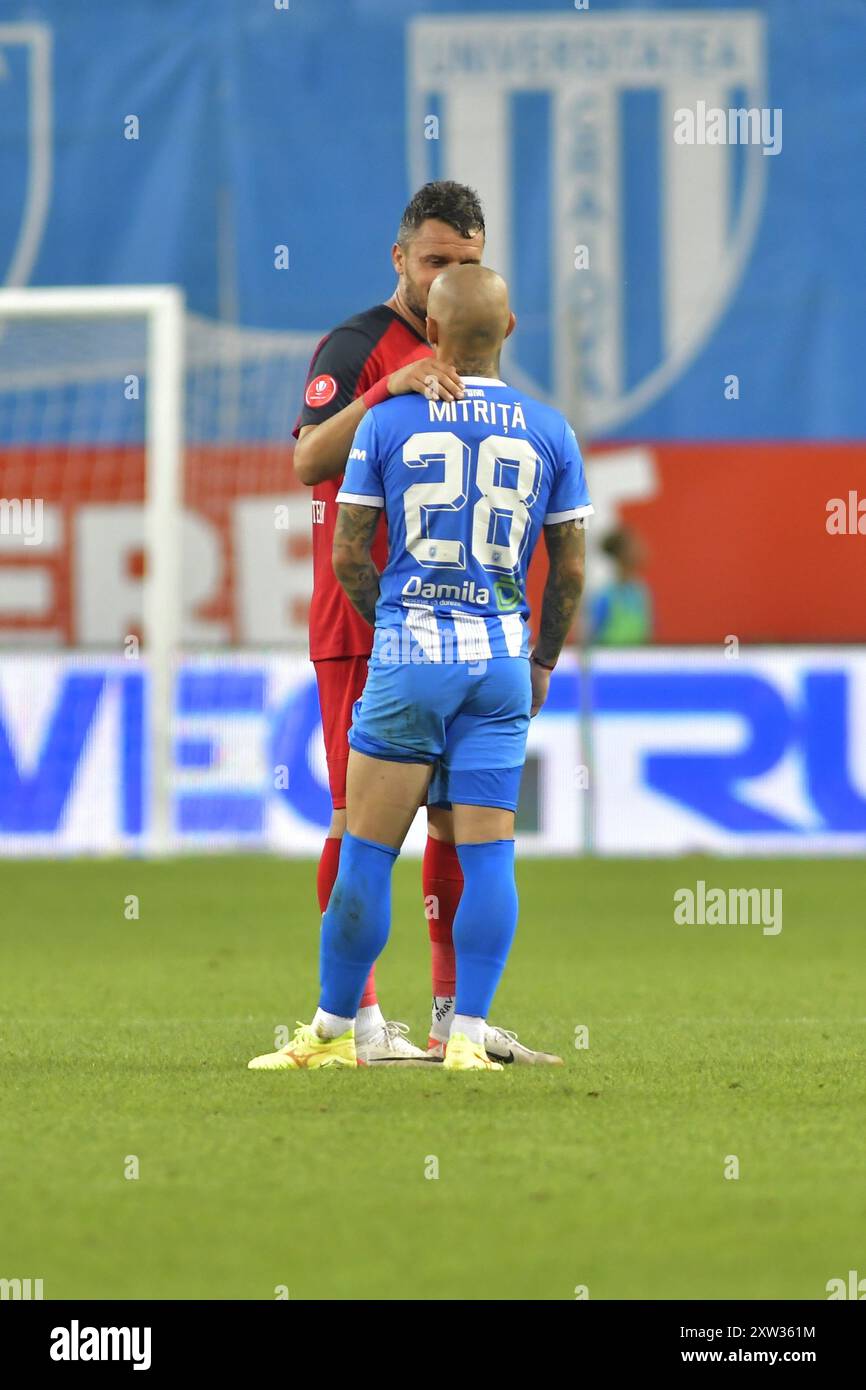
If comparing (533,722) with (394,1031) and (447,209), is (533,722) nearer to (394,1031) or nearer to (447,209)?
(394,1031)

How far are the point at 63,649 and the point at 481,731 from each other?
7415 mm

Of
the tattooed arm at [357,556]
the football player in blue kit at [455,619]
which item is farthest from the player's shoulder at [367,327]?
the tattooed arm at [357,556]

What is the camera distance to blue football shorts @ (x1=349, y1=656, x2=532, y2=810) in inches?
188

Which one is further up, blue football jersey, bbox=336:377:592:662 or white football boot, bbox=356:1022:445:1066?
blue football jersey, bbox=336:377:592:662

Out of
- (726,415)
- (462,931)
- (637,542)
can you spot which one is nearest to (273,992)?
(462,931)

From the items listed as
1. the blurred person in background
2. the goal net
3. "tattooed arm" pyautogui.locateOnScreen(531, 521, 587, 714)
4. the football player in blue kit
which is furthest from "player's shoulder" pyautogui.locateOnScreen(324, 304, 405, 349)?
the goal net

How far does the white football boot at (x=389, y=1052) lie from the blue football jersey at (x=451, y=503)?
94 cm

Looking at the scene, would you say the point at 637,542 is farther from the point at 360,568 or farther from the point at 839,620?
the point at 360,568

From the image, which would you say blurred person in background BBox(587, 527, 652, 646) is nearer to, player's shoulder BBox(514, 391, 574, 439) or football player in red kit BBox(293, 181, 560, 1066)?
football player in red kit BBox(293, 181, 560, 1066)

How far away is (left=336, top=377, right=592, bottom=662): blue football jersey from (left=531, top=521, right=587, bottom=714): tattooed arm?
14 centimetres

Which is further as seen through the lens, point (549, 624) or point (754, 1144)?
point (549, 624)

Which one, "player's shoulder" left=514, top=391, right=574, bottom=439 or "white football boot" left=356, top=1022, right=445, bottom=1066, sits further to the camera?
"white football boot" left=356, top=1022, right=445, bottom=1066

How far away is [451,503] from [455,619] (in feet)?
0.80

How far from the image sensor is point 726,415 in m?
14.3
